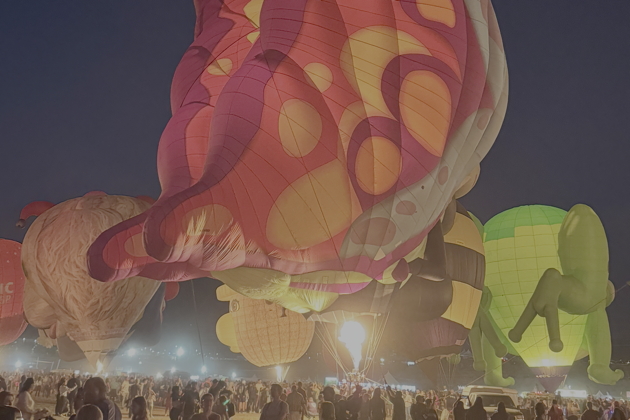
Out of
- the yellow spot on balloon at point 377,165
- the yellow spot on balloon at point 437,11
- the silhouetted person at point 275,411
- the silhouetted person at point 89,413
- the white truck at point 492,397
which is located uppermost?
the yellow spot on balloon at point 437,11

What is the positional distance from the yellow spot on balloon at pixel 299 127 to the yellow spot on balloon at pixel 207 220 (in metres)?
0.99

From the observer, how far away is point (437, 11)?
6234 millimetres

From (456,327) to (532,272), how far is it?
11.3 ft

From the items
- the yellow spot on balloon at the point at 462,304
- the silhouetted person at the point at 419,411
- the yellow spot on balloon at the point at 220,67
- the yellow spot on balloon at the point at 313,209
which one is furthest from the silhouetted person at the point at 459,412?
the yellow spot on balloon at the point at 462,304

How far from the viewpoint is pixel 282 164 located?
229 inches

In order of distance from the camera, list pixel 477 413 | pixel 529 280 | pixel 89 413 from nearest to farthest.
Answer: pixel 89 413 < pixel 477 413 < pixel 529 280

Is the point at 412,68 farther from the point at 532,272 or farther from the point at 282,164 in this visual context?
the point at 532,272

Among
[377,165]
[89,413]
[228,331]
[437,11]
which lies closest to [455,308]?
[228,331]

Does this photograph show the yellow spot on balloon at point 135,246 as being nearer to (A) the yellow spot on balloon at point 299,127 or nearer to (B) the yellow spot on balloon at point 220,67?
(A) the yellow spot on balloon at point 299,127

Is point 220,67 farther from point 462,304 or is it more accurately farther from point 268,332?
point 462,304

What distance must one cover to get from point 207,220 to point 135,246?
74cm

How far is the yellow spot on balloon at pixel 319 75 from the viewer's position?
19.6ft

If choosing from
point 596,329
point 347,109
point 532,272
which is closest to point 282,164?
point 347,109

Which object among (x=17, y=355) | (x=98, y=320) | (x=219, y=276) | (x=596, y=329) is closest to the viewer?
(x=219, y=276)
